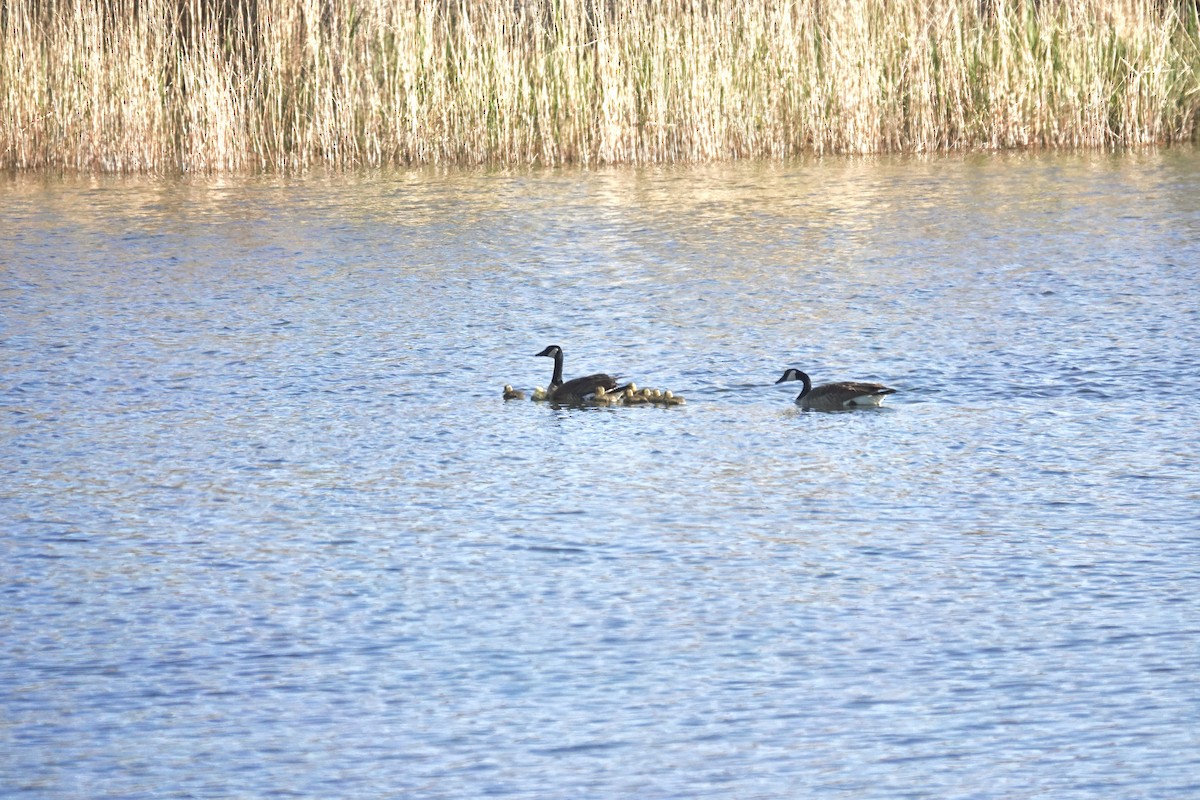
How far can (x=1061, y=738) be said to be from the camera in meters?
6.33

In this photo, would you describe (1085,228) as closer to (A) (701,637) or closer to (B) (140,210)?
(B) (140,210)

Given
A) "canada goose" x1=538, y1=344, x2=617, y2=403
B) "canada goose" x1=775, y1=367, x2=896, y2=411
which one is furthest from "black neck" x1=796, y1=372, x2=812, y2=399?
"canada goose" x1=538, y1=344, x2=617, y2=403

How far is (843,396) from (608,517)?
2.66 metres

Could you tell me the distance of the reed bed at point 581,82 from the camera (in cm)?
2180

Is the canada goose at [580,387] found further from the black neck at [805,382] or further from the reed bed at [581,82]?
the reed bed at [581,82]

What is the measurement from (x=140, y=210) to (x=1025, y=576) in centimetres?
1453

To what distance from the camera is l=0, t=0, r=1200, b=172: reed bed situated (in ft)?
71.5

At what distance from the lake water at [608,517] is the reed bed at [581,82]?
153 inches

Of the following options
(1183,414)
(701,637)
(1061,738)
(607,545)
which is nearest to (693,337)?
(1183,414)

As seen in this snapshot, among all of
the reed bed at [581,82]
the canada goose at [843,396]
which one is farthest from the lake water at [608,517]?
the reed bed at [581,82]

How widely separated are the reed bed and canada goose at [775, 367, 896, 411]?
10.7m

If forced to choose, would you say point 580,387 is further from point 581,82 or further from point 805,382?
point 581,82

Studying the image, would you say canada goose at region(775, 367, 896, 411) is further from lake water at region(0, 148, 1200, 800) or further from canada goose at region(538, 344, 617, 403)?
canada goose at region(538, 344, 617, 403)

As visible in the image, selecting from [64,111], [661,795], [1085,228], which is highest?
[64,111]
